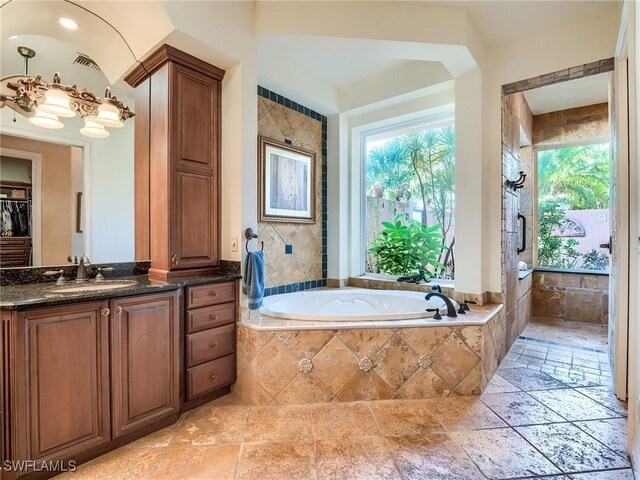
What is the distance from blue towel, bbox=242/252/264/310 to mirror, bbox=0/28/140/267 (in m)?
0.82

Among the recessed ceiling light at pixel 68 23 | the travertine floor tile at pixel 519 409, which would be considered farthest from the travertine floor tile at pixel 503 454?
the recessed ceiling light at pixel 68 23

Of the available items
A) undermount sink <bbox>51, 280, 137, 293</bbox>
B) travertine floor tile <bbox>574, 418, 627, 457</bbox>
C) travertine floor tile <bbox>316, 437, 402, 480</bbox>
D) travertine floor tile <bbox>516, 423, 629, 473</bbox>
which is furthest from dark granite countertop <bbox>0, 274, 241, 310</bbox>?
travertine floor tile <bbox>574, 418, 627, 457</bbox>

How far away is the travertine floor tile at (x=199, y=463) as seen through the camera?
4.71ft

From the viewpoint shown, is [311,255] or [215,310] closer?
[215,310]

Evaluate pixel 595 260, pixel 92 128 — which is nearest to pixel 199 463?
pixel 92 128

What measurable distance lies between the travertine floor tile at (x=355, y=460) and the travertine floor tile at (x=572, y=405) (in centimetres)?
118

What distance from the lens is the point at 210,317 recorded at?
6.86ft

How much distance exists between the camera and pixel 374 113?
344 centimetres

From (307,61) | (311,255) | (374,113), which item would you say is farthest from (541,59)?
(311,255)

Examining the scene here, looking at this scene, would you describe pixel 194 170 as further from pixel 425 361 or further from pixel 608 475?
pixel 608 475

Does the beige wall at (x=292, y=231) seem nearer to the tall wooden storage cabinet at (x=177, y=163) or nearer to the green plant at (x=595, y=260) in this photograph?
the tall wooden storage cabinet at (x=177, y=163)

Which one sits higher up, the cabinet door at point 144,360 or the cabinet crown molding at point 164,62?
the cabinet crown molding at point 164,62

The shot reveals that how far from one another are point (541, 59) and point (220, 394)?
11.3ft

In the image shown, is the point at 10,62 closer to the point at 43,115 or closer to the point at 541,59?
the point at 43,115
